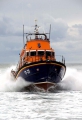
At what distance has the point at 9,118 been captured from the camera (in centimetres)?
1077

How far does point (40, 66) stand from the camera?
18.4 meters

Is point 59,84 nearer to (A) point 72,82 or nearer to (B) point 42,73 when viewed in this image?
(A) point 72,82

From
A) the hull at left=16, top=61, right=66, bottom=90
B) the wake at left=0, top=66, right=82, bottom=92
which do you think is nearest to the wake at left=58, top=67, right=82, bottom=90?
the wake at left=0, top=66, right=82, bottom=92

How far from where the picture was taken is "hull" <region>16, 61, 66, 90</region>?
18406mm

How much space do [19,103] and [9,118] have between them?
344 centimetres

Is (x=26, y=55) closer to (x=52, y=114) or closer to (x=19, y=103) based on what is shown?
(x=19, y=103)

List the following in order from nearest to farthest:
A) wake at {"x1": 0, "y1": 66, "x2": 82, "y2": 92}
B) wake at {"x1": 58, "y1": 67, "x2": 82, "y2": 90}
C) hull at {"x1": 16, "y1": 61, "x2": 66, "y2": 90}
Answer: hull at {"x1": 16, "y1": 61, "x2": 66, "y2": 90}
wake at {"x1": 0, "y1": 66, "x2": 82, "y2": 92}
wake at {"x1": 58, "y1": 67, "x2": 82, "y2": 90}

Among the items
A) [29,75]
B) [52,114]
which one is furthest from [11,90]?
[52,114]

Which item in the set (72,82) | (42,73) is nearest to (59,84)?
(72,82)

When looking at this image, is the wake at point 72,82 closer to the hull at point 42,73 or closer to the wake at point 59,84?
the wake at point 59,84

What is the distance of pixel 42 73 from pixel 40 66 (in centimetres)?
49

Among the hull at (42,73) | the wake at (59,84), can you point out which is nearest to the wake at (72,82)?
the wake at (59,84)

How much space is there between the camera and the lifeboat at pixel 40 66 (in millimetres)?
18438

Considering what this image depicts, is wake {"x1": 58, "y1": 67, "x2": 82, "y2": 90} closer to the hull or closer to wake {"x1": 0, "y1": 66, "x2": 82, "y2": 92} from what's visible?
wake {"x1": 0, "y1": 66, "x2": 82, "y2": 92}
